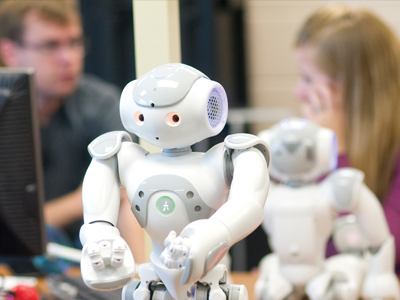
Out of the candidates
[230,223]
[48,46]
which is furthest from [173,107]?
[48,46]

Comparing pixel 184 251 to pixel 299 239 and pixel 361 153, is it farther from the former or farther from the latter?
pixel 361 153

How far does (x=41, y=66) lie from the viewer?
131 cm

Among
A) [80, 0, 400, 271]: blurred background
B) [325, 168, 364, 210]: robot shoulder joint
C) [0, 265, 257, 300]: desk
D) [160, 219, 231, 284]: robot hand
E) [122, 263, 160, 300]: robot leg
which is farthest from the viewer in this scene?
[80, 0, 400, 271]: blurred background

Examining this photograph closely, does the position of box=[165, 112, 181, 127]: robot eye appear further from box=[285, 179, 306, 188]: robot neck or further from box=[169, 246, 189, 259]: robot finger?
box=[285, 179, 306, 188]: robot neck

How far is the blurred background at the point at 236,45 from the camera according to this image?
204 centimetres

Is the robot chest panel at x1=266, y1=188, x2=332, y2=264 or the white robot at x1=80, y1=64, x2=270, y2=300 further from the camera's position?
the robot chest panel at x1=266, y1=188, x2=332, y2=264

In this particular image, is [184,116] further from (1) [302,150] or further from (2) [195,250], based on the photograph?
(1) [302,150]

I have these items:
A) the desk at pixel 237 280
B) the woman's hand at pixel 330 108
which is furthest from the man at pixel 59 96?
the woman's hand at pixel 330 108

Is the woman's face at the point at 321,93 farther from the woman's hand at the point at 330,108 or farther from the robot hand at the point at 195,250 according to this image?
the robot hand at the point at 195,250

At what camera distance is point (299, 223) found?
26.4 inches

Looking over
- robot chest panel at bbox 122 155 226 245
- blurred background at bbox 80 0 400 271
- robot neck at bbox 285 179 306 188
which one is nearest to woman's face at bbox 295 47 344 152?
robot neck at bbox 285 179 306 188

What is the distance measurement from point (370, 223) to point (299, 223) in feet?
0.33

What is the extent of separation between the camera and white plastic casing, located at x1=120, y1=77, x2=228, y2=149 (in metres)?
0.44

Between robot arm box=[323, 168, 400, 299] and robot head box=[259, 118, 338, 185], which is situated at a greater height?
robot head box=[259, 118, 338, 185]
